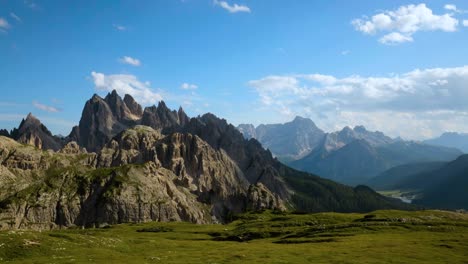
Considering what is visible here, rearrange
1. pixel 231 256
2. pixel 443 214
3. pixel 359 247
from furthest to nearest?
pixel 443 214 → pixel 359 247 → pixel 231 256

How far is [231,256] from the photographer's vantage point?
268 feet

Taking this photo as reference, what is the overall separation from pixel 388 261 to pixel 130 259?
46959mm

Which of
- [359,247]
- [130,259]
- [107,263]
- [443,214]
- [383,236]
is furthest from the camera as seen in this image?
[443,214]

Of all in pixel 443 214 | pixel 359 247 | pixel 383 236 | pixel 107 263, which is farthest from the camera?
pixel 443 214

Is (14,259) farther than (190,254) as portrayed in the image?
No

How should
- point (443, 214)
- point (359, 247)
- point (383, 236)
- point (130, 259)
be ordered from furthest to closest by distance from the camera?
point (443, 214)
point (383, 236)
point (359, 247)
point (130, 259)

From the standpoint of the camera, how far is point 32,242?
249ft

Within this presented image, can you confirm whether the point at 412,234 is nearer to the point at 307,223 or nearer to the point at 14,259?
the point at 307,223

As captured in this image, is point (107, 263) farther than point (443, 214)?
No

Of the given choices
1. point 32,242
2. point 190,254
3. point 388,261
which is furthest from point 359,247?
point 32,242

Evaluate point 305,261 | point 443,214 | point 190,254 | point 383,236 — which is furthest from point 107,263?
point 443,214

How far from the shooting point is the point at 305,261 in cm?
7662

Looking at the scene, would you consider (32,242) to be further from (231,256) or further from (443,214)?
(443,214)

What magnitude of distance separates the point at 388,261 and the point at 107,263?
49.5 metres
